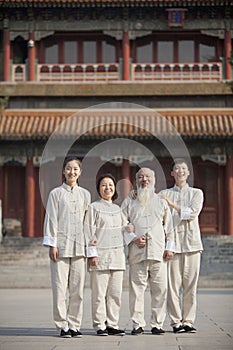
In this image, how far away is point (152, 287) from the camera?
8.38 m

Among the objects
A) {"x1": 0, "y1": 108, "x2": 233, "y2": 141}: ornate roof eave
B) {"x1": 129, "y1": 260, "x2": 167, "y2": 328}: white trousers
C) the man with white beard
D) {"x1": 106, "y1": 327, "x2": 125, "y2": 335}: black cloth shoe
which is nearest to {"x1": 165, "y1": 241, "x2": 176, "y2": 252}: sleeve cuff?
the man with white beard

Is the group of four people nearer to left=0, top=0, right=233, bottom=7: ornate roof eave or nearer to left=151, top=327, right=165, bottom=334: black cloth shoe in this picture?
left=151, top=327, right=165, bottom=334: black cloth shoe

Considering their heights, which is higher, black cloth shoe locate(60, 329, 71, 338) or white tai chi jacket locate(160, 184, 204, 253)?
white tai chi jacket locate(160, 184, 204, 253)

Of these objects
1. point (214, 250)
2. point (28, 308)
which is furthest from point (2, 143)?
point (28, 308)

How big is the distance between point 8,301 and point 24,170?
13187 mm

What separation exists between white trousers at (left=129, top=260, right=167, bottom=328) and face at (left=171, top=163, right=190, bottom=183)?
0.91 meters

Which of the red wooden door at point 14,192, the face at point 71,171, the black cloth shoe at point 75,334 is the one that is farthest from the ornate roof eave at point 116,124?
the black cloth shoe at point 75,334

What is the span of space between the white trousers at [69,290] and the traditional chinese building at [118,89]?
56.0ft

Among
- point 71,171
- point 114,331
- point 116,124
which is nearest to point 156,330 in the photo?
point 114,331

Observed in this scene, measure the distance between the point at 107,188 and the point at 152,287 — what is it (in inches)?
42.5

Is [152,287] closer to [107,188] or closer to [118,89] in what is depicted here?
[107,188]

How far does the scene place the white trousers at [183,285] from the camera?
8.41 meters

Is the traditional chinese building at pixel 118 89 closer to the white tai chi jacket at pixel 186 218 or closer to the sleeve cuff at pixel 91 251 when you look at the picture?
the white tai chi jacket at pixel 186 218

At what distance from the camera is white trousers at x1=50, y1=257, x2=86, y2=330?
8.07 m
